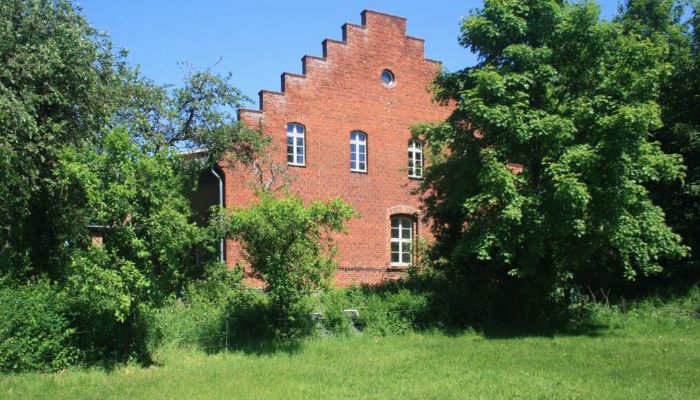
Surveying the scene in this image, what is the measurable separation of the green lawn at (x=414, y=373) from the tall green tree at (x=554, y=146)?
7.66 ft

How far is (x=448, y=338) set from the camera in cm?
1559

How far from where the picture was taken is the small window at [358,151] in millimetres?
25406

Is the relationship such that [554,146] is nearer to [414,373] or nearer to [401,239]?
[414,373]

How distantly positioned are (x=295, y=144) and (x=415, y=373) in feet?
45.7

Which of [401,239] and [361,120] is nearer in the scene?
[361,120]

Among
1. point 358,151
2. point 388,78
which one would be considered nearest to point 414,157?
point 358,151

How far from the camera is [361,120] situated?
2541 centimetres

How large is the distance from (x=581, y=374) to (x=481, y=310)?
20.7ft

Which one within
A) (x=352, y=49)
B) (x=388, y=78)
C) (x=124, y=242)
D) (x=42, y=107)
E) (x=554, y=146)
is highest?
(x=352, y=49)

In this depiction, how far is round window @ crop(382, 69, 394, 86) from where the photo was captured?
26.0 meters

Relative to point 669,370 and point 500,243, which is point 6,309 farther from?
point 669,370

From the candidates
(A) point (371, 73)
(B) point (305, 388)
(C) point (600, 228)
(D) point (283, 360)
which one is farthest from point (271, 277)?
(A) point (371, 73)

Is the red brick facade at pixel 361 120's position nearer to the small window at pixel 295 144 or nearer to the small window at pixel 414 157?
the small window at pixel 295 144

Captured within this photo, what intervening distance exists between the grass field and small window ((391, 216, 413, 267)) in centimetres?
1064
